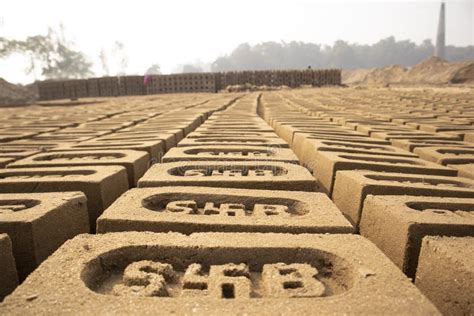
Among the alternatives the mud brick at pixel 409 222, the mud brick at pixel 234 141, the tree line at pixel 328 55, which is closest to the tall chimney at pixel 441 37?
the tree line at pixel 328 55

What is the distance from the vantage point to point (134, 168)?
2.47 metres

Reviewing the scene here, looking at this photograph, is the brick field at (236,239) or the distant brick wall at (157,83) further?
the distant brick wall at (157,83)

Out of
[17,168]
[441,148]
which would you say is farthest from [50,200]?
[441,148]

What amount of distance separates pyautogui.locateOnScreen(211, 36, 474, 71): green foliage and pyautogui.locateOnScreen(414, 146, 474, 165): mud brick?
83.5m

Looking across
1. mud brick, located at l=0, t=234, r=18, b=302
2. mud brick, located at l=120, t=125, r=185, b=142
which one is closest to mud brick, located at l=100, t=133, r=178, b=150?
mud brick, located at l=120, t=125, r=185, b=142

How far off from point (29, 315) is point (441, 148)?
301 centimetres

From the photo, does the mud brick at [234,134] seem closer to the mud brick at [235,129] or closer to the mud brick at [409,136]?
the mud brick at [235,129]

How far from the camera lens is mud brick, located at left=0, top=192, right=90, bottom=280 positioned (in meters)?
1.41

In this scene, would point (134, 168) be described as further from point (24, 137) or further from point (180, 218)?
point (24, 137)

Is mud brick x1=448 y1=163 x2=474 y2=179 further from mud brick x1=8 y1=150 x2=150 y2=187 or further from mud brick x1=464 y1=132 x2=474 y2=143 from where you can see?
mud brick x1=8 y1=150 x2=150 y2=187

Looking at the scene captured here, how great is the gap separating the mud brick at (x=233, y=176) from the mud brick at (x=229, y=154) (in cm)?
13

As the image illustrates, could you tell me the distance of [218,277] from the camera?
1.09 m

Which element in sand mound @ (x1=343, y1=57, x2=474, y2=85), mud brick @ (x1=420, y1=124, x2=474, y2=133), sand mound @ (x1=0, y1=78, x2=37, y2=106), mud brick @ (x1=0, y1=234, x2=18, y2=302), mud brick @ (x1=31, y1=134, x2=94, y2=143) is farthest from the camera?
sand mound @ (x1=343, y1=57, x2=474, y2=85)

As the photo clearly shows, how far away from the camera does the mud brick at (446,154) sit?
262 centimetres
